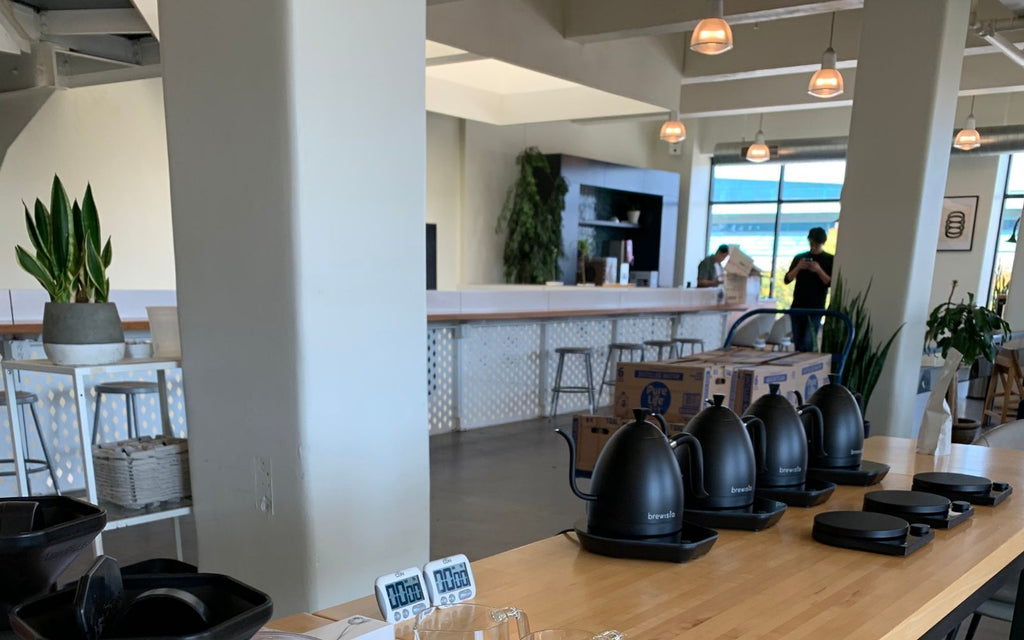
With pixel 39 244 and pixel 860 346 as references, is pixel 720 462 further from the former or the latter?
pixel 860 346

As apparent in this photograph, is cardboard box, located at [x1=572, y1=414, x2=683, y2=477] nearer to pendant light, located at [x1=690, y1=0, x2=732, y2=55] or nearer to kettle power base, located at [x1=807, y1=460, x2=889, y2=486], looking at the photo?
kettle power base, located at [x1=807, y1=460, x2=889, y2=486]

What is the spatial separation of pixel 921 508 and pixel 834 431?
0.27 m

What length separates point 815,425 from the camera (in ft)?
5.18

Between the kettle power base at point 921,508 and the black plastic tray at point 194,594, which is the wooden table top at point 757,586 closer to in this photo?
the kettle power base at point 921,508

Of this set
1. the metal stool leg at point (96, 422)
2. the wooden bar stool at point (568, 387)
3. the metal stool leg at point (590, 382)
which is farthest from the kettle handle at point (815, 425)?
the metal stool leg at point (590, 382)

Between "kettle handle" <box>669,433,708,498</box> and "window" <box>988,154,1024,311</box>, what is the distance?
421 inches

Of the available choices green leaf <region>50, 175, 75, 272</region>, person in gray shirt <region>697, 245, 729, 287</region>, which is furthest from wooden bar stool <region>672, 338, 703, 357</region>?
green leaf <region>50, 175, 75, 272</region>

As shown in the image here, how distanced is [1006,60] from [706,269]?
13.5ft

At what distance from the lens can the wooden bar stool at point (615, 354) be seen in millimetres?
7064

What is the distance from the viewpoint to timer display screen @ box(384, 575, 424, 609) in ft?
2.94

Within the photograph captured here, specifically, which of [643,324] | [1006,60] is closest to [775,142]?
[1006,60]

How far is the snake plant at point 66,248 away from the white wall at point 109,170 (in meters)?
4.78

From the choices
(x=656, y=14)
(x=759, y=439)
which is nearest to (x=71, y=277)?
(x=759, y=439)

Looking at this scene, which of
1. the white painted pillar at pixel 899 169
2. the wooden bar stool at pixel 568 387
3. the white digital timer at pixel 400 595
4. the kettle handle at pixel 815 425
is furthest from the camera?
the wooden bar stool at pixel 568 387
